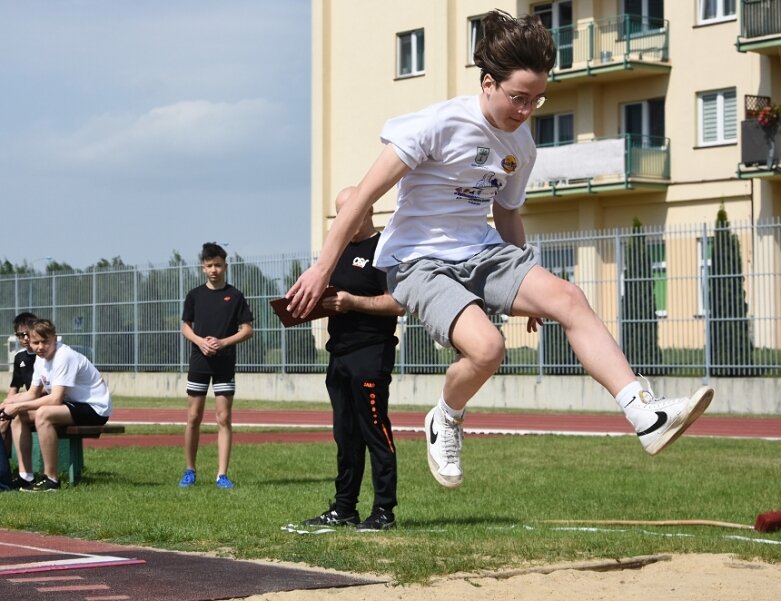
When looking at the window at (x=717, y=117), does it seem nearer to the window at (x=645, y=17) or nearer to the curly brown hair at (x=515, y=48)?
the window at (x=645, y=17)

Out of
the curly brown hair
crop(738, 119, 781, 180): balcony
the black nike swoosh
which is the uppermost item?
crop(738, 119, 781, 180): balcony

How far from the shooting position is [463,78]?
3878 centimetres

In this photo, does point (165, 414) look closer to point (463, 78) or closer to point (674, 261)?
point (674, 261)

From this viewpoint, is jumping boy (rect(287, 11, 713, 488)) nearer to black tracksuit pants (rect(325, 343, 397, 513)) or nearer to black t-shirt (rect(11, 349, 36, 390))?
black tracksuit pants (rect(325, 343, 397, 513))

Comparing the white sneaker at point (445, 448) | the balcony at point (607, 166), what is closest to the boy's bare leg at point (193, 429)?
the white sneaker at point (445, 448)

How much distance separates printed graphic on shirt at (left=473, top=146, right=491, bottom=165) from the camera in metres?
6.41

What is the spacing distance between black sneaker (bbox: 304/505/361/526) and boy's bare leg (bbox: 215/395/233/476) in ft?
10.1

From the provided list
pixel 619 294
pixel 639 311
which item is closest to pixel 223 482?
pixel 639 311

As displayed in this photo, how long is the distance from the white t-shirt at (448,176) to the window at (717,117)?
2791cm

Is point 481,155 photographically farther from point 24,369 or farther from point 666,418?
point 24,369

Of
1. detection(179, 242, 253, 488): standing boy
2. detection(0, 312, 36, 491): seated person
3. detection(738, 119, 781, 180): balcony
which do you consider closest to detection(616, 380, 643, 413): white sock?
detection(179, 242, 253, 488): standing boy

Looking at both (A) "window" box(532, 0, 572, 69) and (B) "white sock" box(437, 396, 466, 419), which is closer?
(B) "white sock" box(437, 396, 466, 419)

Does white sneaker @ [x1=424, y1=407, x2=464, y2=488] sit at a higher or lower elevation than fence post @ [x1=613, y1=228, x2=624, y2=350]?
lower

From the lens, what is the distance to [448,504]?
33.0 feet
